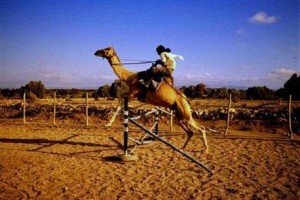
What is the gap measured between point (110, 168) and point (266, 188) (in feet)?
13.9

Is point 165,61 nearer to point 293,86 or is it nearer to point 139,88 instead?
point 139,88

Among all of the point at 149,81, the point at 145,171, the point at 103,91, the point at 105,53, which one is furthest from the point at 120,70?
the point at 103,91

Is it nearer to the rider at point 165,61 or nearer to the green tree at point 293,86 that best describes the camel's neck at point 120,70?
the rider at point 165,61

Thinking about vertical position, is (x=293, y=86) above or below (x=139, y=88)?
above

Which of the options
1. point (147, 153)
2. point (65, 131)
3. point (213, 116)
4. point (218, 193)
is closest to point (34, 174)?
point (147, 153)

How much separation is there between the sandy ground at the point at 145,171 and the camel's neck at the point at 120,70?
2763 millimetres

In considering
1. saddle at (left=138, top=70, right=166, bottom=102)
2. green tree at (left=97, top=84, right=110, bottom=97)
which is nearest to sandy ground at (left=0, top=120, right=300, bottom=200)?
saddle at (left=138, top=70, right=166, bottom=102)

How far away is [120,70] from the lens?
10.3 metres

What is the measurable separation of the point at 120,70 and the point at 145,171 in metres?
3.55

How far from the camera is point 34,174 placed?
814 centimetres

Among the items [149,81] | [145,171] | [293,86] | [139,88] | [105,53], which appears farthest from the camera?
[293,86]

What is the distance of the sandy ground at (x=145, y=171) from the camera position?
6.93 m

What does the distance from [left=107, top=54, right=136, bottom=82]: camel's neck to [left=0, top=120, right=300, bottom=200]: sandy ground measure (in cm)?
276

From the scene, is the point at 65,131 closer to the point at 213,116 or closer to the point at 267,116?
the point at 213,116
